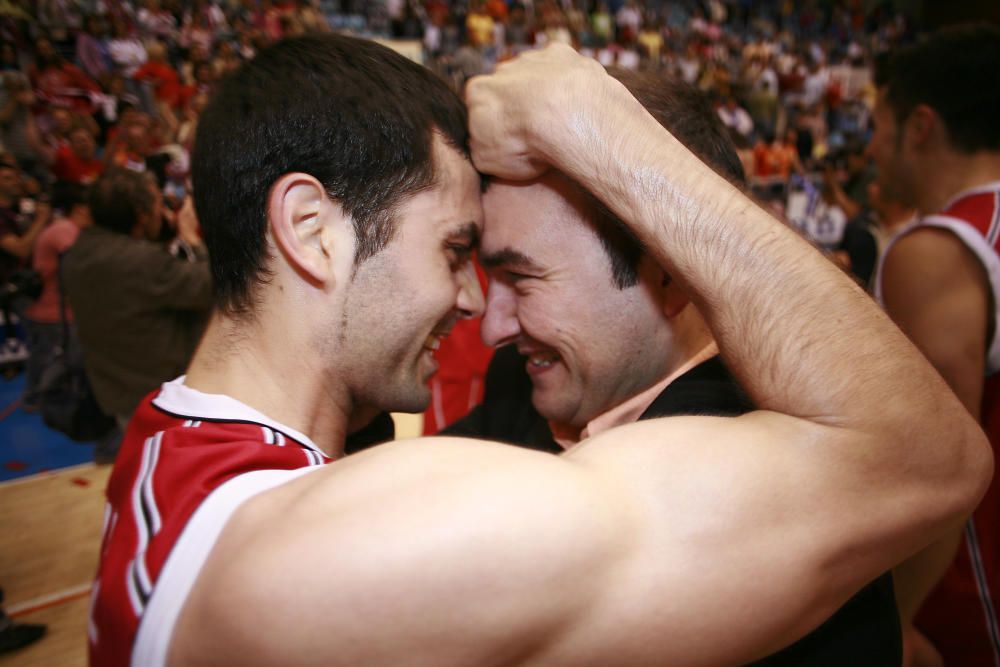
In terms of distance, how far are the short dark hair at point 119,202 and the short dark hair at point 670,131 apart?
11.4 ft

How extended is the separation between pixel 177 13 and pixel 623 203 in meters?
10.6

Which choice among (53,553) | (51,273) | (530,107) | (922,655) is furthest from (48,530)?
(922,655)

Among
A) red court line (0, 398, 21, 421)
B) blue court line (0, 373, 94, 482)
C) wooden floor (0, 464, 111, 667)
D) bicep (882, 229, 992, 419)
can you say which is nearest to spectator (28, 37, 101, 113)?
red court line (0, 398, 21, 421)

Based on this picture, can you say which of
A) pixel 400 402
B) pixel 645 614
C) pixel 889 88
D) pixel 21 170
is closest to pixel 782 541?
pixel 645 614

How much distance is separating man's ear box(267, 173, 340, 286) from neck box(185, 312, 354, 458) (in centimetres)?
13

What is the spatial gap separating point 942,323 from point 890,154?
863 millimetres

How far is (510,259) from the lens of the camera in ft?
5.48

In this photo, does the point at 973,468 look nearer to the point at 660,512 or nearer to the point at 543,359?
the point at 660,512

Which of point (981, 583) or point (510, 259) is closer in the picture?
point (510, 259)

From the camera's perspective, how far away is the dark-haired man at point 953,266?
6.55ft

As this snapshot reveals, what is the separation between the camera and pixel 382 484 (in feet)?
3.04

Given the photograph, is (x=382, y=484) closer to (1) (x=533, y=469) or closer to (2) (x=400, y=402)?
(1) (x=533, y=469)

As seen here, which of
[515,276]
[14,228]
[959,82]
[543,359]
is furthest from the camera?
[14,228]

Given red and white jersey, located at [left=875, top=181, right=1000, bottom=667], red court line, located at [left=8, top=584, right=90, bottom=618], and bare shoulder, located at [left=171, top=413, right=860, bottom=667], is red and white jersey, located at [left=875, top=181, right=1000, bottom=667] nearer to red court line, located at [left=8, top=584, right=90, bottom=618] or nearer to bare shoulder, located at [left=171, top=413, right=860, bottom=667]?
bare shoulder, located at [left=171, top=413, right=860, bottom=667]
